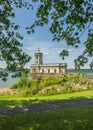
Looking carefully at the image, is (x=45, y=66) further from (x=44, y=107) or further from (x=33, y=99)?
(x=44, y=107)

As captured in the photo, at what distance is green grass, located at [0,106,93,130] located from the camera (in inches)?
468

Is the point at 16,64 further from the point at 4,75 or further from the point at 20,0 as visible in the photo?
the point at 20,0

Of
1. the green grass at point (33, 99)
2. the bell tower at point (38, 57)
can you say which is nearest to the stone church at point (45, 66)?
the bell tower at point (38, 57)

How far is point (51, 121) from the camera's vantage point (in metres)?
12.5

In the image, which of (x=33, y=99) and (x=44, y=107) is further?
(x=33, y=99)

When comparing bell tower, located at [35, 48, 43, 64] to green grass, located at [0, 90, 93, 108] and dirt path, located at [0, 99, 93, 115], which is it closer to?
green grass, located at [0, 90, 93, 108]

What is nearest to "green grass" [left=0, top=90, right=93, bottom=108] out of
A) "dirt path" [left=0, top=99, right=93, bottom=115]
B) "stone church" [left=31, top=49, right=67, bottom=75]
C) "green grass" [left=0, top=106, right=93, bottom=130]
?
"dirt path" [left=0, top=99, right=93, bottom=115]

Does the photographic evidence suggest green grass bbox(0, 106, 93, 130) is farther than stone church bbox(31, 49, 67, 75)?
No

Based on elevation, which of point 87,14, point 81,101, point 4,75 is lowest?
point 81,101

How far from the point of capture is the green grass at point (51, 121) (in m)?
11.9

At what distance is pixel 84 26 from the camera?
11.2 metres

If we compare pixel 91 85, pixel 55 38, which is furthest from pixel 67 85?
pixel 55 38

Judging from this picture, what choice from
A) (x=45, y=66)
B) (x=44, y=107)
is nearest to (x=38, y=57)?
(x=45, y=66)

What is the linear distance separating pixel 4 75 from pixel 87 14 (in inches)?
171
